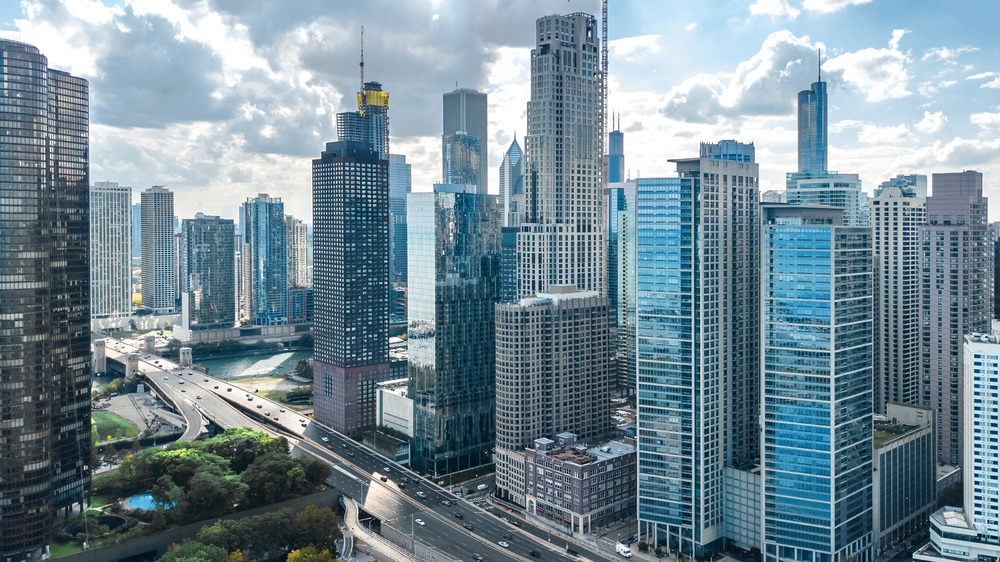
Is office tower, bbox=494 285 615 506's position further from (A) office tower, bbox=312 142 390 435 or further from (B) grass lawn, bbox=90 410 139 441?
(B) grass lawn, bbox=90 410 139 441

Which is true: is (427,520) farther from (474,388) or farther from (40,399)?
(40,399)

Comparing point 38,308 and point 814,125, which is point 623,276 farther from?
point 38,308

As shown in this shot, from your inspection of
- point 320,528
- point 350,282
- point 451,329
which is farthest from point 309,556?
point 350,282

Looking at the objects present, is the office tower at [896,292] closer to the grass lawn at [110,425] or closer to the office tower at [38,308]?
the office tower at [38,308]

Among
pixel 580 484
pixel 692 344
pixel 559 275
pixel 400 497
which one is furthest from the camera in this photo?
pixel 559 275

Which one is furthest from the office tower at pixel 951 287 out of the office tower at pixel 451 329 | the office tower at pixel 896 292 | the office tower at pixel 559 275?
the office tower at pixel 451 329

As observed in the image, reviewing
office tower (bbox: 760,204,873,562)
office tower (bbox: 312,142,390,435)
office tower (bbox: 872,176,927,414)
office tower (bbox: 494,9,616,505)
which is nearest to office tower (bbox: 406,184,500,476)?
office tower (bbox: 494,9,616,505)
